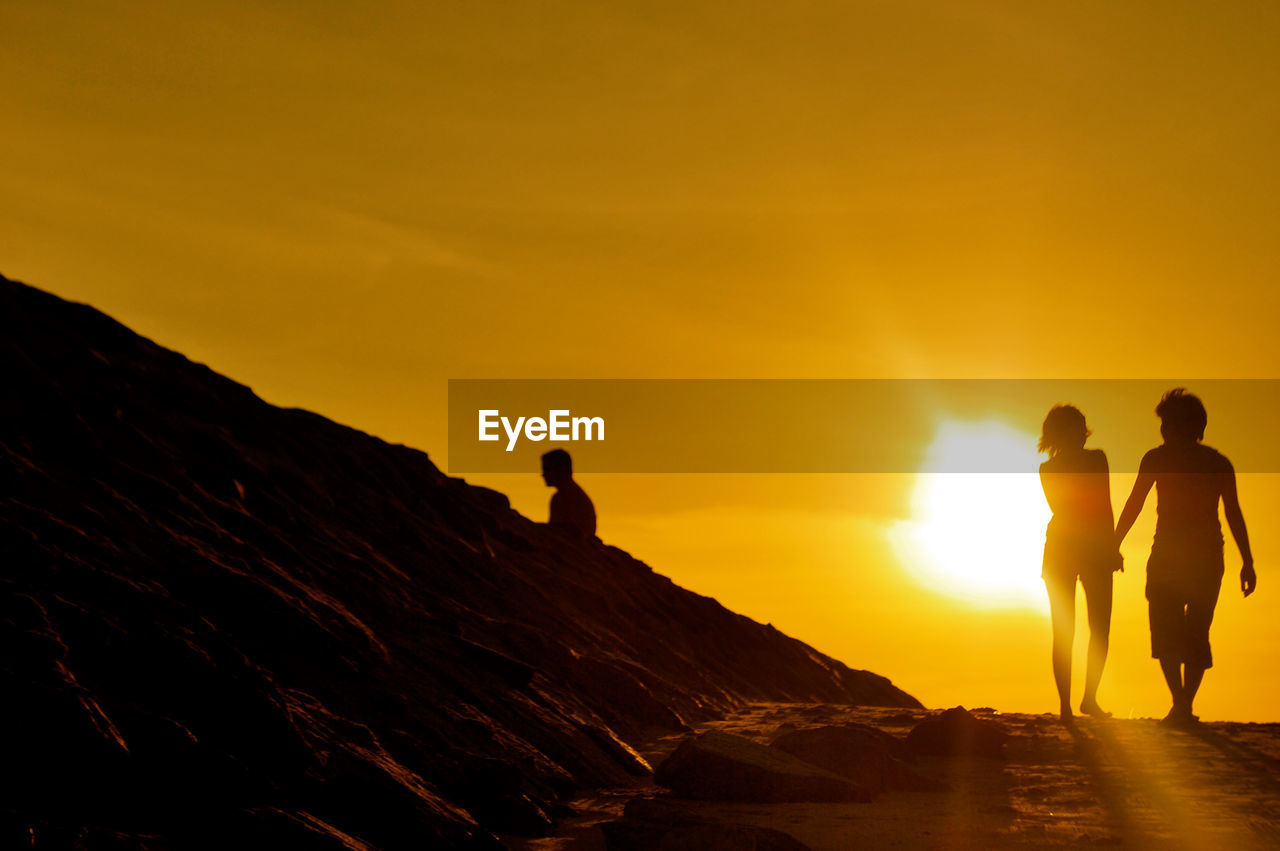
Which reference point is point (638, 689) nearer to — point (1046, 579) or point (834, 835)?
point (1046, 579)

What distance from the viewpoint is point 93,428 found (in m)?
10.7

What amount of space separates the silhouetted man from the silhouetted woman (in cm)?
21

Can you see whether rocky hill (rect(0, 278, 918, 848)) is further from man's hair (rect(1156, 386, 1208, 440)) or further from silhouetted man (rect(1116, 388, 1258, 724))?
man's hair (rect(1156, 386, 1208, 440))

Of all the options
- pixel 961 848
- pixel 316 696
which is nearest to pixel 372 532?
pixel 316 696

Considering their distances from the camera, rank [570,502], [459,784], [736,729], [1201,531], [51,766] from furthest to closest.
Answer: [570,502] → [736,729] → [1201,531] → [459,784] → [51,766]

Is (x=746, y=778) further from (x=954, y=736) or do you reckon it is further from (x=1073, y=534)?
(x=1073, y=534)

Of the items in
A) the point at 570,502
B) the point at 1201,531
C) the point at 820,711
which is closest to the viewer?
the point at 1201,531

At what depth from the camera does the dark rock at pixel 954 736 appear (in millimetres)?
9914

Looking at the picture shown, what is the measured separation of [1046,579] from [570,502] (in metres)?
10.7

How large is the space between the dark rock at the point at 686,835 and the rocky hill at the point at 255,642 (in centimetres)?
67

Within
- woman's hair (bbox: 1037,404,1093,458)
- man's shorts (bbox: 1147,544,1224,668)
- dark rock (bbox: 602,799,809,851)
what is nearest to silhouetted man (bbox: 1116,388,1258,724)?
man's shorts (bbox: 1147,544,1224,668)

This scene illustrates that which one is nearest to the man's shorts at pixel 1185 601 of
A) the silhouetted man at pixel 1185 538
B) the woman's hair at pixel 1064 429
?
the silhouetted man at pixel 1185 538

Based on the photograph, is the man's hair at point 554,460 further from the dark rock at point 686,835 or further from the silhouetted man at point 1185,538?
the dark rock at point 686,835

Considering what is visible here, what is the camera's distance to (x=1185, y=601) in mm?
10297
